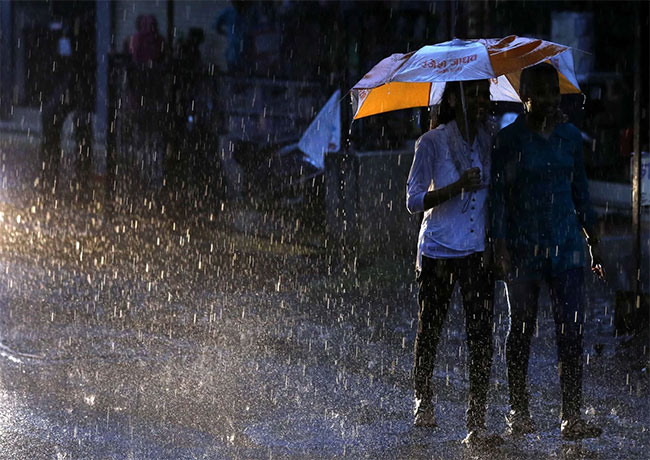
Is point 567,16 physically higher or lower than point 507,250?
higher

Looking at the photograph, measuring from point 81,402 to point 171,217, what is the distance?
772 cm

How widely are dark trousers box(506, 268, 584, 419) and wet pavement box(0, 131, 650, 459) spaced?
0.22 metres

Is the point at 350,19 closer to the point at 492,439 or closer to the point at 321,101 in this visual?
the point at 321,101

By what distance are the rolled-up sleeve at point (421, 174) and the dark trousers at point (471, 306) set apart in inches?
11.7

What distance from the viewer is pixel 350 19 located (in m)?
15.5

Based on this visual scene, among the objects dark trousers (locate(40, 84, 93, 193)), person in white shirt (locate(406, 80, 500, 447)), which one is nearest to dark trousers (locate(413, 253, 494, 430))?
person in white shirt (locate(406, 80, 500, 447))

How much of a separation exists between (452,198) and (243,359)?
2.22m

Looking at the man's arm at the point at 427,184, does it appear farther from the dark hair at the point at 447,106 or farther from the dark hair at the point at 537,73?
the dark hair at the point at 537,73

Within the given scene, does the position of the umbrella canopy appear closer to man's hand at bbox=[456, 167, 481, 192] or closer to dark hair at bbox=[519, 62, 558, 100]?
dark hair at bbox=[519, 62, 558, 100]

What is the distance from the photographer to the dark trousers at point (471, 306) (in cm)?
631


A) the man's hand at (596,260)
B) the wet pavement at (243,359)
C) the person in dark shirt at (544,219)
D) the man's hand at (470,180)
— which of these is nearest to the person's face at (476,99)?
the person in dark shirt at (544,219)

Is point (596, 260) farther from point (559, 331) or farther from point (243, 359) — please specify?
point (243, 359)

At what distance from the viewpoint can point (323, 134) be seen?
45.5ft

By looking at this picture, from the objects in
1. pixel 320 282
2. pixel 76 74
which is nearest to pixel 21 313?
pixel 320 282
